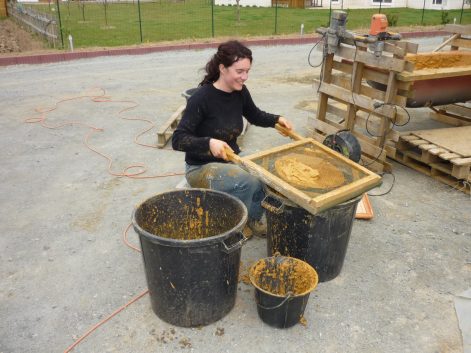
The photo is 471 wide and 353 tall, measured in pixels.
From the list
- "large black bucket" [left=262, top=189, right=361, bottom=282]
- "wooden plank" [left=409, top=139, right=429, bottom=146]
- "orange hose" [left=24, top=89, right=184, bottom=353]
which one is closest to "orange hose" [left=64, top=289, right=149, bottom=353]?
"orange hose" [left=24, top=89, right=184, bottom=353]

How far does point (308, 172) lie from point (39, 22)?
17.5 meters

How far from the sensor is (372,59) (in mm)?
5129

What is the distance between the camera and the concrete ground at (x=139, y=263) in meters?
2.94

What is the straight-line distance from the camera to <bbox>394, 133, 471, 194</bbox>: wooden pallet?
193 inches

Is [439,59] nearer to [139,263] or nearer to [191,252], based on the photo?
[139,263]

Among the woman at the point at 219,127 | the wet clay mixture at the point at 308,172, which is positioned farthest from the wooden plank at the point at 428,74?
the woman at the point at 219,127

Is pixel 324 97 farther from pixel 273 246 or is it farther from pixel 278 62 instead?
pixel 278 62

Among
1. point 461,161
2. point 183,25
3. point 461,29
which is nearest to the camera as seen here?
point 461,161

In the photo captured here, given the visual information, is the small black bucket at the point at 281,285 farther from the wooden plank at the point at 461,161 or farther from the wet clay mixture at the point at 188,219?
the wooden plank at the point at 461,161

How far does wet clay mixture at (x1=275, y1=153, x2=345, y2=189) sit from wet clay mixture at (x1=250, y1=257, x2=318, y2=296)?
567mm

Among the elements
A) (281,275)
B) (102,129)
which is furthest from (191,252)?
(102,129)

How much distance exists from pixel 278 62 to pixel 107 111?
585 centimetres

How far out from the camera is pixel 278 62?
1204 cm

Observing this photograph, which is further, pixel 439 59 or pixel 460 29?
pixel 460 29
